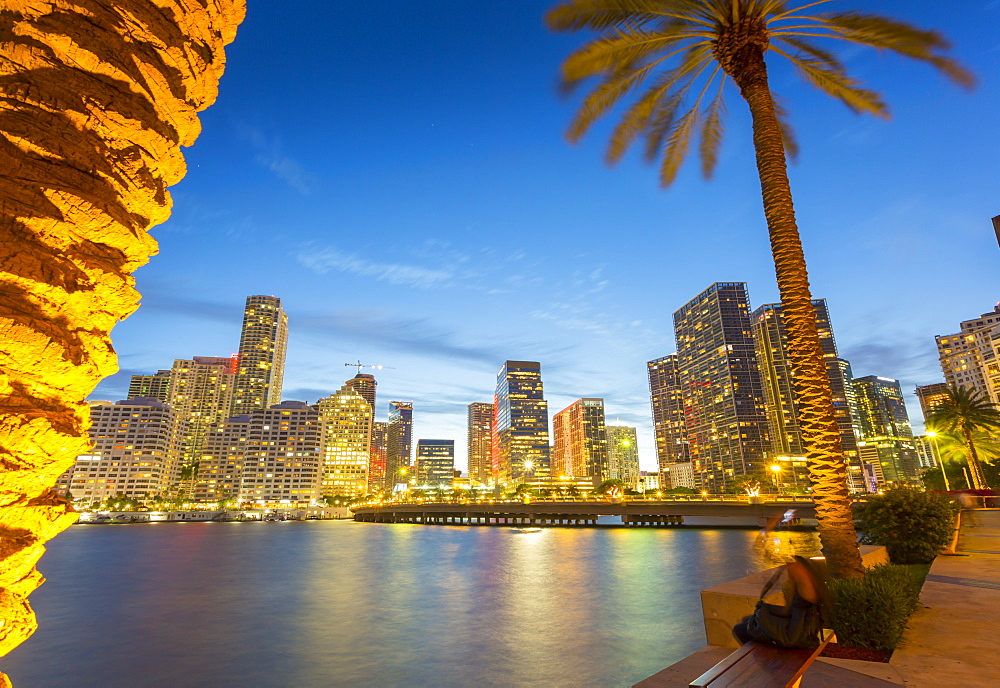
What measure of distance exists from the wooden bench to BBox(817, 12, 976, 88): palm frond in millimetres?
13570

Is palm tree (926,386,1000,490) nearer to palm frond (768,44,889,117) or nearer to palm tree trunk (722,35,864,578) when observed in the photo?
palm frond (768,44,889,117)

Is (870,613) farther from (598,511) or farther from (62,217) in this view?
(598,511)

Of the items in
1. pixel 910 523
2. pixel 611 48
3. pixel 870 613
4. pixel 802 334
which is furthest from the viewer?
pixel 910 523

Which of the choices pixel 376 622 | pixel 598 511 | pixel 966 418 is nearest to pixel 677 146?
pixel 376 622

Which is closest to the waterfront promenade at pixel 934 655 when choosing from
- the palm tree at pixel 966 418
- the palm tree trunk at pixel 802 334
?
the palm tree trunk at pixel 802 334

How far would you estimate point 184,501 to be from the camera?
188 metres

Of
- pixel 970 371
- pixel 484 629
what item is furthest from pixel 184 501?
pixel 970 371

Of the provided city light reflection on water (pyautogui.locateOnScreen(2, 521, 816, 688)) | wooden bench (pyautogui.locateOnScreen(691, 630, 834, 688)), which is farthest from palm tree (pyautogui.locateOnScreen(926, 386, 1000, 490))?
wooden bench (pyautogui.locateOnScreen(691, 630, 834, 688))

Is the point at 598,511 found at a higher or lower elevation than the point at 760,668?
lower

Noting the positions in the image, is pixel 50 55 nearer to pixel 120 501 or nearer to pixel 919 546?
pixel 919 546

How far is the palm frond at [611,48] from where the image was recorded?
1320 cm

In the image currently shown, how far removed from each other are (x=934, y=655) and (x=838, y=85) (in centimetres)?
1472

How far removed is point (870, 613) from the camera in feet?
24.6

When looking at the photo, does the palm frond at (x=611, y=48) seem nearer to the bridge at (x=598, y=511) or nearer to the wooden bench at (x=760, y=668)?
the wooden bench at (x=760, y=668)
